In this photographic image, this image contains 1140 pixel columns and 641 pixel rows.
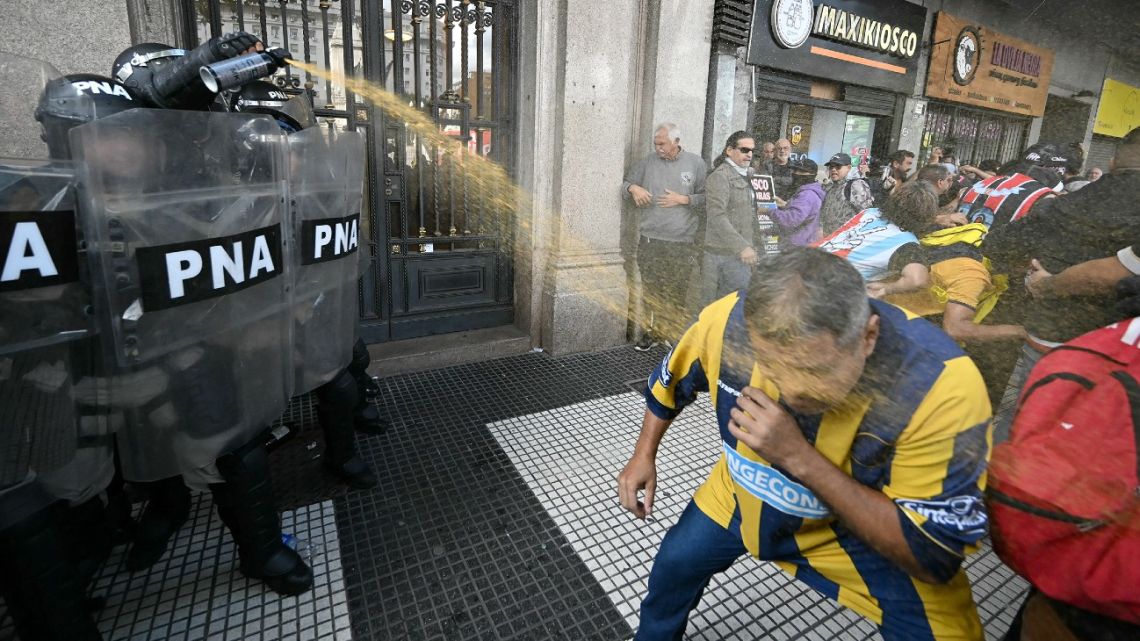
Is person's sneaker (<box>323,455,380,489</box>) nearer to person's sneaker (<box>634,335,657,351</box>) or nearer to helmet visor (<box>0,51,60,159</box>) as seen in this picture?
helmet visor (<box>0,51,60,159</box>)

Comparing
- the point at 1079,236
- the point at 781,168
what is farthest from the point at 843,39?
the point at 1079,236

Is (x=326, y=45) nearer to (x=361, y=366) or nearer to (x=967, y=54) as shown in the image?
(x=361, y=366)

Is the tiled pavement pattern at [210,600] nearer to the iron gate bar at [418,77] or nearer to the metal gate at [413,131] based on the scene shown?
the metal gate at [413,131]

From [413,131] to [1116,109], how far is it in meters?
19.4

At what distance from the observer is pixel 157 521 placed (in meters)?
2.57

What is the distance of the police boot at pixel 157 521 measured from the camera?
8.14 ft

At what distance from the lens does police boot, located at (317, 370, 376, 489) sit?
9.74 feet

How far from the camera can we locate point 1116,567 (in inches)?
45.7

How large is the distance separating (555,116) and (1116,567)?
15.1 feet

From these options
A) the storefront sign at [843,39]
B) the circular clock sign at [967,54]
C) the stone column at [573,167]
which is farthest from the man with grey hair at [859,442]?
the circular clock sign at [967,54]

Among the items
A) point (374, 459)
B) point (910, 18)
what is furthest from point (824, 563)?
point (910, 18)

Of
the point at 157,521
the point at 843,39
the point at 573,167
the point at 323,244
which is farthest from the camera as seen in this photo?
the point at 843,39

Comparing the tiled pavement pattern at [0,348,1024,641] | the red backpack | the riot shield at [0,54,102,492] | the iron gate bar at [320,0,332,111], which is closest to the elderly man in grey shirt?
the tiled pavement pattern at [0,348,1024,641]

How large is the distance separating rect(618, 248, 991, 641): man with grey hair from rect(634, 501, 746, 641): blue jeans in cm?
14
